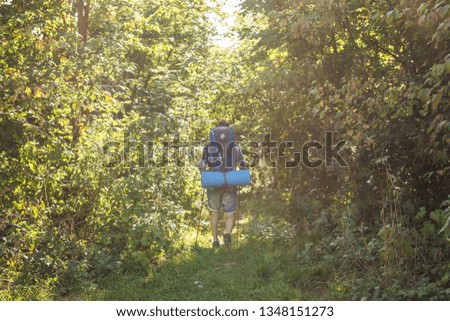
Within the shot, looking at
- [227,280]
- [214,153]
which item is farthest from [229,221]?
[227,280]

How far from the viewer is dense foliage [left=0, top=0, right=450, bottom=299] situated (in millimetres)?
6367

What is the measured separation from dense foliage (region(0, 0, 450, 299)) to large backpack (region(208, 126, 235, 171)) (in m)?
0.70

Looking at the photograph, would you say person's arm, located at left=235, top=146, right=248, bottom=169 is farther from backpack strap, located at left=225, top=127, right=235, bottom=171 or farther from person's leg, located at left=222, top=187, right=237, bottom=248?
person's leg, located at left=222, top=187, right=237, bottom=248

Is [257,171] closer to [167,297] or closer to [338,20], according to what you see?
[338,20]

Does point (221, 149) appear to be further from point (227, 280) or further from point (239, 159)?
point (227, 280)

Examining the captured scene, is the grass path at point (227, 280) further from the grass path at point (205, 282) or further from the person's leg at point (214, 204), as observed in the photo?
the person's leg at point (214, 204)

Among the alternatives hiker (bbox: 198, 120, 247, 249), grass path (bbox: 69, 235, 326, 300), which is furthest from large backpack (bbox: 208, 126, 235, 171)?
grass path (bbox: 69, 235, 326, 300)

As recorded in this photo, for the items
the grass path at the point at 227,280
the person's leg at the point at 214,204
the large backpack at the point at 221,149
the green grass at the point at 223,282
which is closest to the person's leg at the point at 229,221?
the person's leg at the point at 214,204

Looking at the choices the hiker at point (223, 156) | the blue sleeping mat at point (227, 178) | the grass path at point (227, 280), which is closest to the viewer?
→ the grass path at point (227, 280)

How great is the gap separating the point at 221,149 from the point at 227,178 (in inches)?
20.5

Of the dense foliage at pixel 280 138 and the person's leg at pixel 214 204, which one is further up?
the dense foliage at pixel 280 138

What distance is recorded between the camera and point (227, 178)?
9539 millimetres

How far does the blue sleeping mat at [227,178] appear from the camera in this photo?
9516 mm

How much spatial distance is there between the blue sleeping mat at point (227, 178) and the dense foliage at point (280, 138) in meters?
0.69
